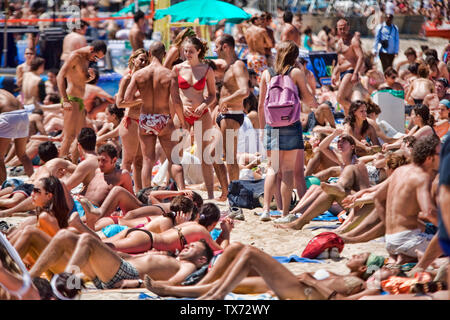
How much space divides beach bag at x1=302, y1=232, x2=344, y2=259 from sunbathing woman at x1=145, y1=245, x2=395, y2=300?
999 mm

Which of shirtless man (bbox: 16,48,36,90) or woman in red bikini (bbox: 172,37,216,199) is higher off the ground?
woman in red bikini (bbox: 172,37,216,199)

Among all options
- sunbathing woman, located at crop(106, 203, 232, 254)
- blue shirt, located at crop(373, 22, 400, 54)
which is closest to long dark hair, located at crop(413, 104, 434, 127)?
sunbathing woman, located at crop(106, 203, 232, 254)

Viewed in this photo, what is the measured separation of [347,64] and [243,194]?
4878mm

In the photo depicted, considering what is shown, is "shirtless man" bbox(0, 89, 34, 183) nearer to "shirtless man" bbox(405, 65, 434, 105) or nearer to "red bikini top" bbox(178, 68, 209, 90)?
"red bikini top" bbox(178, 68, 209, 90)

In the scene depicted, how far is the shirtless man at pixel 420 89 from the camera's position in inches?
451

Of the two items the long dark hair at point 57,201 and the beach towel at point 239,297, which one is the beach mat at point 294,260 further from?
the long dark hair at point 57,201

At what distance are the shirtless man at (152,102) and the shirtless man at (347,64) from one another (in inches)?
179

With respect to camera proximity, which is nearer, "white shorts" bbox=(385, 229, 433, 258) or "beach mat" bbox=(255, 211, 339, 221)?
"white shorts" bbox=(385, 229, 433, 258)

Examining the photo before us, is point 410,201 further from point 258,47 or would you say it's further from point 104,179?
point 258,47

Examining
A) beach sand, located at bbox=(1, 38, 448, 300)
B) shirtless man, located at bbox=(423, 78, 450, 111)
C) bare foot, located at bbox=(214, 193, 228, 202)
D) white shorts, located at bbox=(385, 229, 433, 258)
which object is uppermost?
shirtless man, located at bbox=(423, 78, 450, 111)

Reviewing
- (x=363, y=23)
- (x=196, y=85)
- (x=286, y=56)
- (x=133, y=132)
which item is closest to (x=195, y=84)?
(x=196, y=85)

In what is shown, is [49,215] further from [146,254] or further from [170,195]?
[170,195]

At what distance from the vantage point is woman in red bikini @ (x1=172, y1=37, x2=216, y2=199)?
8125 mm

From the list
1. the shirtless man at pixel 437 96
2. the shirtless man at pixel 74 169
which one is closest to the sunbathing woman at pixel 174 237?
the shirtless man at pixel 74 169
